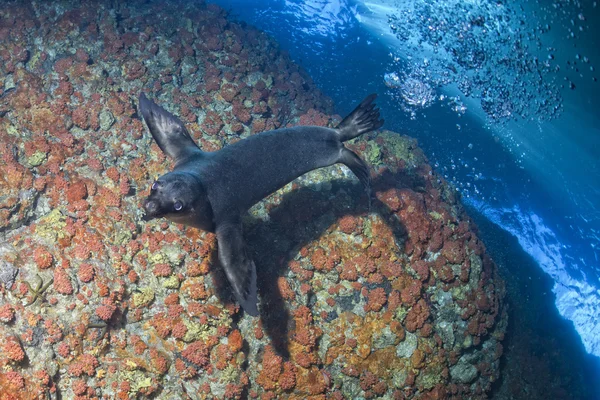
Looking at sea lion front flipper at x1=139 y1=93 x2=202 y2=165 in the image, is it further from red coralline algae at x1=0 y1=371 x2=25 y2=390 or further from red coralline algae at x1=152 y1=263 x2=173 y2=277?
red coralline algae at x1=0 y1=371 x2=25 y2=390

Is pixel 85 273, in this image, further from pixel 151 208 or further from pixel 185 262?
pixel 151 208

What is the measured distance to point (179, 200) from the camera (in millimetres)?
3664

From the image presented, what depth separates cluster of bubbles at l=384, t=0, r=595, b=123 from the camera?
→ 15.8 metres

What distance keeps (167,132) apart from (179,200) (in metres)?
1.97

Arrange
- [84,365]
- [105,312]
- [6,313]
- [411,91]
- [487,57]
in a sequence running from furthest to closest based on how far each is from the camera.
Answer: [411,91] → [487,57] → [105,312] → [84,365] → [6,313]

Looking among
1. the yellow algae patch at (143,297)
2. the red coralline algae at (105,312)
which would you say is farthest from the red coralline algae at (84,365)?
the yellow algae patch at (143,297)

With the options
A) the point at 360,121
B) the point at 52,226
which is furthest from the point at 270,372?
the point at 360,121

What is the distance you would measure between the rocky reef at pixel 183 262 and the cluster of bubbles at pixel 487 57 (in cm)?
1201

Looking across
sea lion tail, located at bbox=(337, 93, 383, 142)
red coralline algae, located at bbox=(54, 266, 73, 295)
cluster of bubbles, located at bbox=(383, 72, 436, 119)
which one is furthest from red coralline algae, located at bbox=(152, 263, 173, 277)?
cluster of bubbles, located at bbox=(383, 72, 436, 119)

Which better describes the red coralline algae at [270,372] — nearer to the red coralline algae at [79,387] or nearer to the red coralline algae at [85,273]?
the red coralline algae at [79,387]

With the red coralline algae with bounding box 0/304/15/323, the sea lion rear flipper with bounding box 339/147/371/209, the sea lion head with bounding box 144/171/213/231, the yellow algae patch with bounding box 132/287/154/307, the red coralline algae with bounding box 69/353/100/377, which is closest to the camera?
the sea lion head with bounding box 144/171/213/231

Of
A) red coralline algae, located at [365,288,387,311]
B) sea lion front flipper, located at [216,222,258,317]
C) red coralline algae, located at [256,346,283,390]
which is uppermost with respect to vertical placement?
sea lion front flipper, located at [216,222,258,317]

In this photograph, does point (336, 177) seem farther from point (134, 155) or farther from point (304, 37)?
point (304, 37)

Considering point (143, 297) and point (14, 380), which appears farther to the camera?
point (143, 297)
